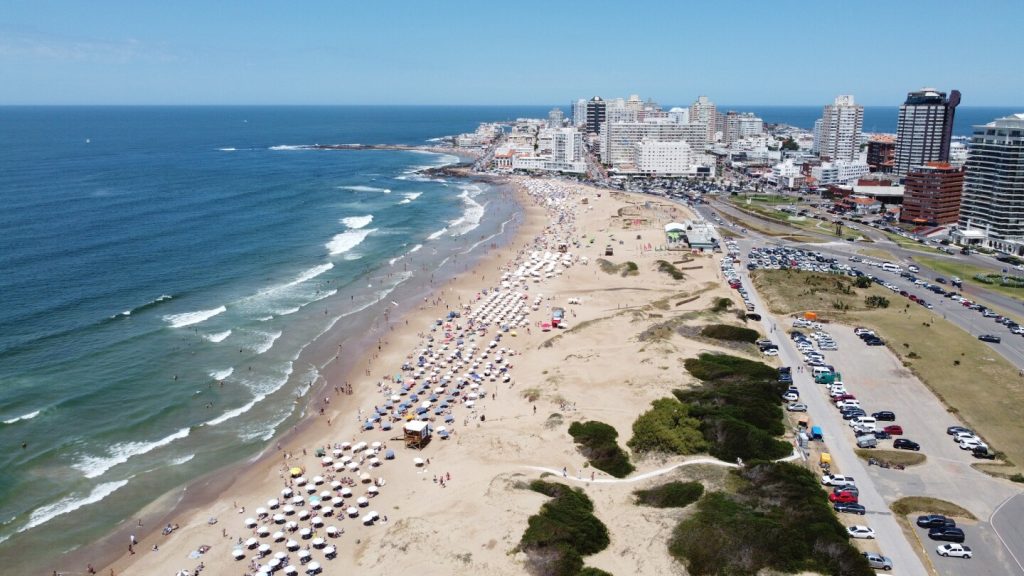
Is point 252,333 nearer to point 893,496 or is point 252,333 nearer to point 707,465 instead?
point 707,465

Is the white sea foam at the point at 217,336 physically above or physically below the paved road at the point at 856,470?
above

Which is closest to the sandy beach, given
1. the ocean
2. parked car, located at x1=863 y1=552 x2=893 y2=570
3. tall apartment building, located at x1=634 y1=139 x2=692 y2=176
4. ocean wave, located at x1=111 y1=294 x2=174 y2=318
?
the ocean

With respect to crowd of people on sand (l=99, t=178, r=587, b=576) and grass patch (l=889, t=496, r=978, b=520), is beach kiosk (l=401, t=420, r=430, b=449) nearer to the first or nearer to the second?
crowd of people on sand (l=99, t=178, r=587, b=576)

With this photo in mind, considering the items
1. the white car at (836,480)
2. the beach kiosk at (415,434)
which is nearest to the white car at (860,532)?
the white car at (836,480)

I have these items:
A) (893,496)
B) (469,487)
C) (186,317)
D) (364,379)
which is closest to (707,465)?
(893,496)

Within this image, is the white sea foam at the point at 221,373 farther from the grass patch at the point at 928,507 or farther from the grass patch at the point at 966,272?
the grass patch at the point at 966,272

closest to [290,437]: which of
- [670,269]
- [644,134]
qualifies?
[670,269]
